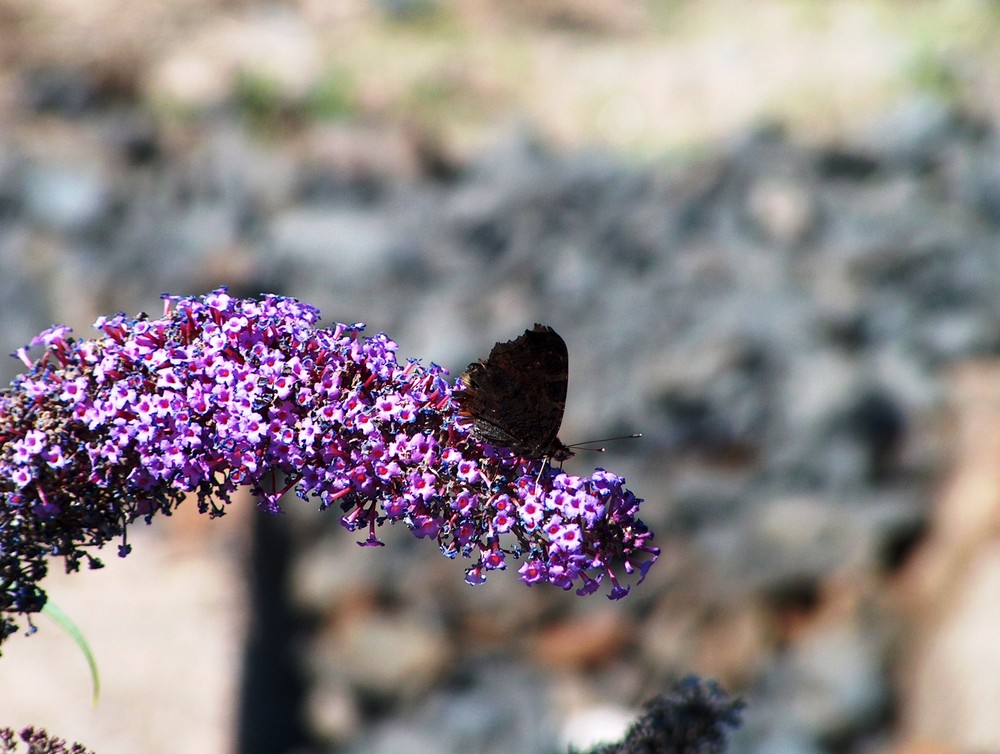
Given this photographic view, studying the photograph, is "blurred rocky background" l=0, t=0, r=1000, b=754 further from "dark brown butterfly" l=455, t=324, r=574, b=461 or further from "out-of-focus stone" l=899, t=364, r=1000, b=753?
"dark brown butterfly" l=455, t=324, r=574, b=461

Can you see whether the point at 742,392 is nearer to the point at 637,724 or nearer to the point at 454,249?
the point at 454,249

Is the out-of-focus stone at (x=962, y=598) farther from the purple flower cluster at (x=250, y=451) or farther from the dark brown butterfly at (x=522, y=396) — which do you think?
the purple flower cluster at (x=250, y=451)

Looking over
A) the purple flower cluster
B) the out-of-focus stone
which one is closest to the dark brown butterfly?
the purple flower cluster

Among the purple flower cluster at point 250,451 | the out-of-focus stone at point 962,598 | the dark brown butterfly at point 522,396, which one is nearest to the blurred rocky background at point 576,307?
the out-of-focus stone at point 962,598

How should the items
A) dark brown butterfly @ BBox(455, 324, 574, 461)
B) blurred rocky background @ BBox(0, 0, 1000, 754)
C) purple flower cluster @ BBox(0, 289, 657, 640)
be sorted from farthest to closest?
blurred rocky background @ BBox(0, 0, 1000, 754), dark brown butterfly @ BBox(455, 324, 574, 461), purple flower cluster @ BBox(0, 289, 657, 640)

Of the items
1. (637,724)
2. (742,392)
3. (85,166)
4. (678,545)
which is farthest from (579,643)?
(85,166)

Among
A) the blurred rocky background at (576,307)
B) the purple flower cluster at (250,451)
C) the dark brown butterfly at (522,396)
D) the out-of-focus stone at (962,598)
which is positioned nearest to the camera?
the purple flower cluster at (250,451)
